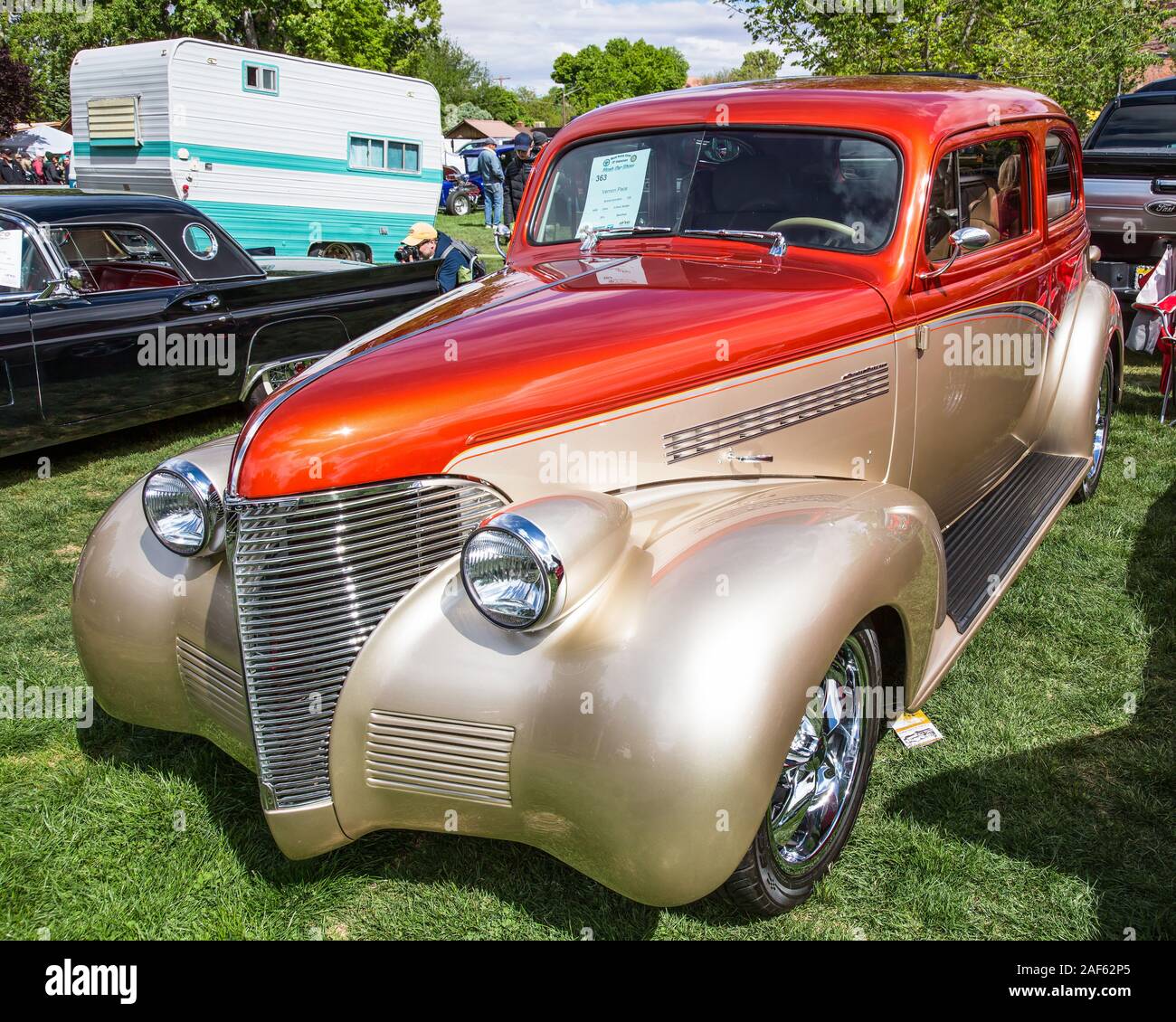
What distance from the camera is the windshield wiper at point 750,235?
131 inches

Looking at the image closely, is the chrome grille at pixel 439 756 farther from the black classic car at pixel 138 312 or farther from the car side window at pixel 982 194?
the black classic car at pixel 138 312

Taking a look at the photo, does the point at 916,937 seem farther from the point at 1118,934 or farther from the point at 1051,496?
the point at 1051,496

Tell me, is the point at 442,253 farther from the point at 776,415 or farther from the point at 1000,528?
the point at 776,415

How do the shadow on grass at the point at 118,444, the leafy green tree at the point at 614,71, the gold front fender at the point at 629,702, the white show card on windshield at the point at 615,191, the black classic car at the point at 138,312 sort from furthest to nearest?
the leafy green tree at the point at 614,71
the shadow on grass at the point at 118,444
the black classic car at the point at 138,312
the white show card on windshield at the point at 615,191
the gold front fender at the point at 629,702

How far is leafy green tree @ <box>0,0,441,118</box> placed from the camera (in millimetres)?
28812

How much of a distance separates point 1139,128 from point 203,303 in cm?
873

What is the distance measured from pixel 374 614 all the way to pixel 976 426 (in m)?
2.70

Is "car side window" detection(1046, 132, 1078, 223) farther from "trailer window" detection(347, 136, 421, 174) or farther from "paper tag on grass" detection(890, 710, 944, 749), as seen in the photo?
"trailer window" detection(347, 136, 421, 174)

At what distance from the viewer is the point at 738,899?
2457 millimetres

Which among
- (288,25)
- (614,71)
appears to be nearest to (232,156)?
(288,25)

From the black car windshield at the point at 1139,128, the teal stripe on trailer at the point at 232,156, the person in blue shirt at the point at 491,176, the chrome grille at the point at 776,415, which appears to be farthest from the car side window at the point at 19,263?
the person in blue shirt at the point at 491,176

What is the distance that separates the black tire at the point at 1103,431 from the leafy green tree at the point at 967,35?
6.94 m

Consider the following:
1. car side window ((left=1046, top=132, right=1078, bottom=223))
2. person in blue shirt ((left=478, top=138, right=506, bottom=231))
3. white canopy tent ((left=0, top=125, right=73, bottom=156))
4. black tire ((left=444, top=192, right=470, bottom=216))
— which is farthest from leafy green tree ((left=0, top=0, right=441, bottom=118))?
car side window ((left=1046, top=132, right=1078, bottom=223))

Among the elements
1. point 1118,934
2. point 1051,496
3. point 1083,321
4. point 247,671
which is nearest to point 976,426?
point 1051,496
